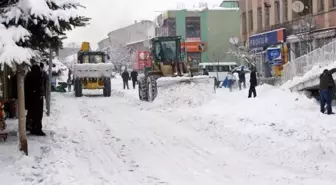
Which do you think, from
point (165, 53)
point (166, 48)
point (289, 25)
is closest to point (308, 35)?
point (289, 25)

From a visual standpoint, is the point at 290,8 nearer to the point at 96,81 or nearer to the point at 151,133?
the point at 96,81

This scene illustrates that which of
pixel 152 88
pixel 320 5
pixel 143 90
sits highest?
pixel 320 5

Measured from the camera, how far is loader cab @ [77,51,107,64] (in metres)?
32.7

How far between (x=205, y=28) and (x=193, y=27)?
66.5 inches

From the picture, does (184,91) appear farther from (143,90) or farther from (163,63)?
(143,90)

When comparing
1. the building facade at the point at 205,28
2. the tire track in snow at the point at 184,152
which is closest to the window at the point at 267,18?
the tire track in snow at the point at 184,152

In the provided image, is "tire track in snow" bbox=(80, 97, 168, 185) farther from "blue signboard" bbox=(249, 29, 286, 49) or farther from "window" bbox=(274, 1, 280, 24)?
"window" bbox=(274, 1, 280, 24)

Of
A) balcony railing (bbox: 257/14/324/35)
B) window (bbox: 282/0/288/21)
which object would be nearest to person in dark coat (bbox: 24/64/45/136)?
balcony railing (bbox: 257/14/324/35)

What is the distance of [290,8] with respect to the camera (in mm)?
35625

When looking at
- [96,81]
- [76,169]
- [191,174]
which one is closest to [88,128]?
[76,169]

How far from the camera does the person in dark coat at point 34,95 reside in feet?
41.1

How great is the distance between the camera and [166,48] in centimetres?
2497

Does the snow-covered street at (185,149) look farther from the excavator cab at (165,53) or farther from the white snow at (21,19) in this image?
the excavator cab at (165,53)

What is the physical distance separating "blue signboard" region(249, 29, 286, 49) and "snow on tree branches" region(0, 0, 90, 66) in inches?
1066
